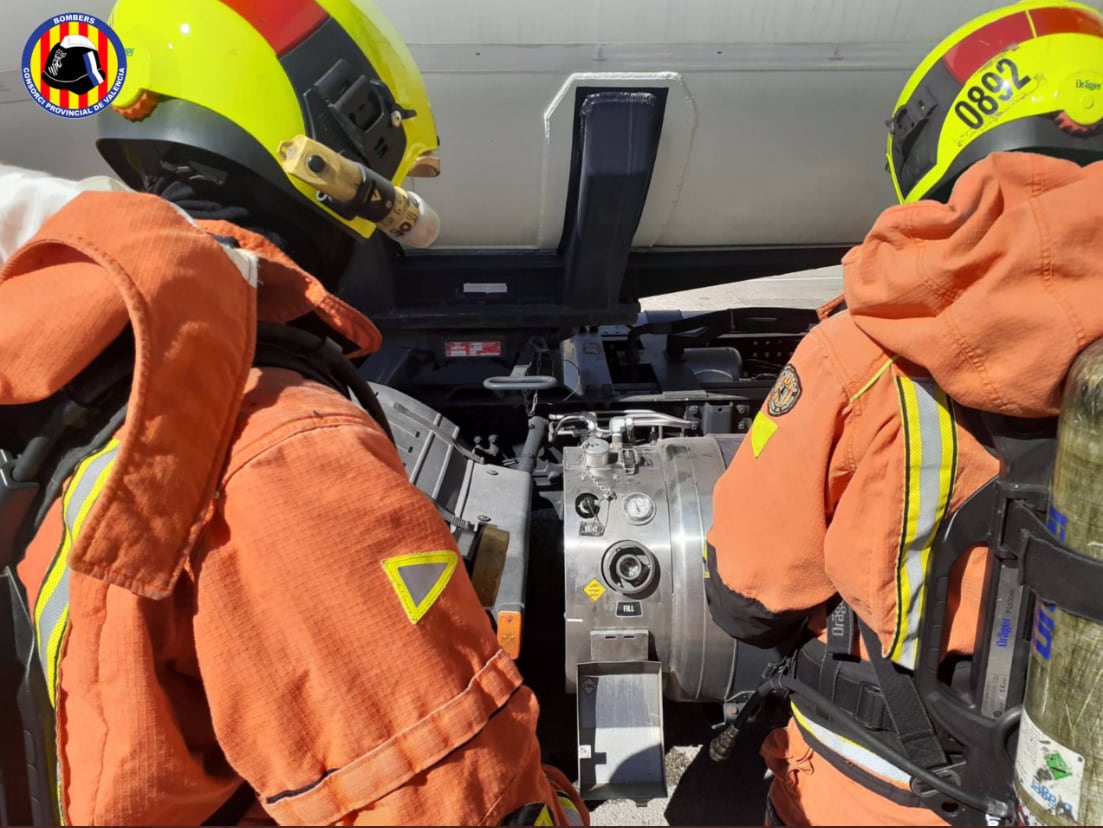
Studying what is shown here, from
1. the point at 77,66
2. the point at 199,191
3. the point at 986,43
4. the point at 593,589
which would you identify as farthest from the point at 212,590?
the point at 986,43

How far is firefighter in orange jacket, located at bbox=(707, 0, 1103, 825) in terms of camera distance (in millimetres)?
1089

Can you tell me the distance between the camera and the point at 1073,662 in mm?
1084

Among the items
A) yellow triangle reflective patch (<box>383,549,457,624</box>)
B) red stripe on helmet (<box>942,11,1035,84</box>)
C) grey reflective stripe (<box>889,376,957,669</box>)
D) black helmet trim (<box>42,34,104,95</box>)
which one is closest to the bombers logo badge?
black helmet trim (<box>42,34,104,95</box>)

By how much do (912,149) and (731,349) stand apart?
1787mm

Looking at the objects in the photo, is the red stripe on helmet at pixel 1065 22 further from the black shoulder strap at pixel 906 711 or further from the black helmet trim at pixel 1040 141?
the black shoulder strap at pixel 906 711

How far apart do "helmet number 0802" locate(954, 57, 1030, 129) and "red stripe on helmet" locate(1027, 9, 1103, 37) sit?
0.14 m

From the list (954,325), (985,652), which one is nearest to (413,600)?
(954,325)

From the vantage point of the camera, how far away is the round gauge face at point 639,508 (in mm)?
2367

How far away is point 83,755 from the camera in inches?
29.4

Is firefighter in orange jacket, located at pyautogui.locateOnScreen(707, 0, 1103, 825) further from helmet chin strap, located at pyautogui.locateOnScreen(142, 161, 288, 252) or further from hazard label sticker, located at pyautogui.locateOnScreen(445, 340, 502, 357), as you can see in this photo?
hazard label sticker, located at pyautogui.locateOnScreen(445, 340, 502, 357)

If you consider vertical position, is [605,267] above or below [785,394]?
above

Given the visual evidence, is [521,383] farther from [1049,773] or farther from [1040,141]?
[1049,773]

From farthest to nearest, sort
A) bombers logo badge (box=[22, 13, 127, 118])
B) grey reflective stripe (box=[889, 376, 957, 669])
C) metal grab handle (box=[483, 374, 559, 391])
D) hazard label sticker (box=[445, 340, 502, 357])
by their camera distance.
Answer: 1. hazard label sticker (box=[445, 340, 502, 357])
2. metal grab handle (box=[483, 374, 559, 391])
3. bombers logo badge (box=[22, 13, 127, 118])
4. grey reflective stripe (box=[889, 376, 957, 669])

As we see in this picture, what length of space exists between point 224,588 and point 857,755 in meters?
1.57
